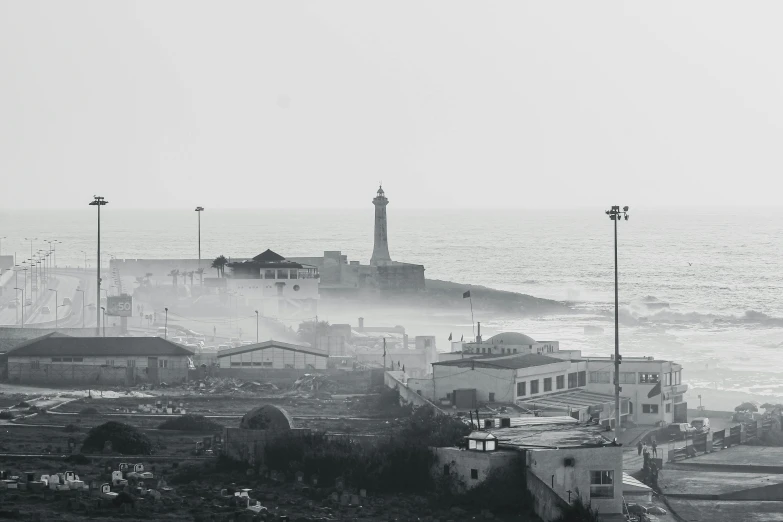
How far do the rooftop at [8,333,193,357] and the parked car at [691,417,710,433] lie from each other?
20.9 m

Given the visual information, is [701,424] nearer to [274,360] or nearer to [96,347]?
[274,360]

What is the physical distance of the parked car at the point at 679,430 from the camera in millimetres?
51094

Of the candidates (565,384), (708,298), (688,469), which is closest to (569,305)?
(708,298)

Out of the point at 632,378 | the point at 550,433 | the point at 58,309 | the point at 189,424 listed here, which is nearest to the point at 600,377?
the point at 632,378

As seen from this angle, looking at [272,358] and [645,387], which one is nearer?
[645,387]

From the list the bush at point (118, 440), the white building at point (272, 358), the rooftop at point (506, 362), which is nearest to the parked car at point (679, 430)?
the rooftop at point (506, 362)

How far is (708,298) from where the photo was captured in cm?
13412

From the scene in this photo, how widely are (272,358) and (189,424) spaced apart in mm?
15137

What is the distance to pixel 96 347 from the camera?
210 feet

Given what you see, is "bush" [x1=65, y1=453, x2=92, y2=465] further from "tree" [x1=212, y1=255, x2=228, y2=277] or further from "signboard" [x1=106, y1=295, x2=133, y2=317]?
"tree" [x1=212, y1=255, x2=228, y2=277]

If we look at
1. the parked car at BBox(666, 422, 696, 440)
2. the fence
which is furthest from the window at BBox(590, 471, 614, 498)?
the parked car at BBox(666, 422, 696, 440)

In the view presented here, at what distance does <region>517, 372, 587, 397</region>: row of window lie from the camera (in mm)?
51062

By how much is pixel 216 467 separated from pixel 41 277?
95.1 m

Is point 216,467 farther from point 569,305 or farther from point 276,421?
point 569,305
